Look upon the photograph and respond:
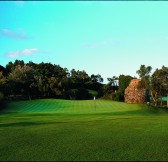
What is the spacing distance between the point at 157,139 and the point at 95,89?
56.7 meters

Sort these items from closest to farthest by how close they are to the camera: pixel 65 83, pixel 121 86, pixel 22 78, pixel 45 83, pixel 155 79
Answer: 1. pixel 155 79
2. pixel 22 78
3. pixel 45 83
4. pixel 65 83
5. pixel 121 86

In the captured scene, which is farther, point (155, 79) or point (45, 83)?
point (45, 83)

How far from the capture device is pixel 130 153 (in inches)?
297

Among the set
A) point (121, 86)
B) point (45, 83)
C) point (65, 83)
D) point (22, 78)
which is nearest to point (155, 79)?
point (121, 86)

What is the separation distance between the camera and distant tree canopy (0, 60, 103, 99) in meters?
50.8

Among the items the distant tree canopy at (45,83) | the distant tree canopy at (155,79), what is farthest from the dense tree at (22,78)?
the distant tree canopy at (155,79)

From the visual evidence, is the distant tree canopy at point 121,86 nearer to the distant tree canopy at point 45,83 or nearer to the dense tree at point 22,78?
the distant tree canopy at point 45,83

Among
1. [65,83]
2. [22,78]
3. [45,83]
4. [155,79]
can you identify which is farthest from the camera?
[65,83]

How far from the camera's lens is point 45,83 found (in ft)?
177

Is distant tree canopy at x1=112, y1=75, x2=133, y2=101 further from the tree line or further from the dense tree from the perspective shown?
the dense tree

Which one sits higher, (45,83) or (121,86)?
(45,83)

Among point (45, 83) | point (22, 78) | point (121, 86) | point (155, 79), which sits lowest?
point (121, 86)

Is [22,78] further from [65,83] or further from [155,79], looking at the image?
[155,79]

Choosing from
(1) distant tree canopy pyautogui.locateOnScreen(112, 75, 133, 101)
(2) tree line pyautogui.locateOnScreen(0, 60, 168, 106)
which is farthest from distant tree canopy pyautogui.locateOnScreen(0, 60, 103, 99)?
(1) distant tree canopy pyautogui.locateOnScreen(112, 75, 133, 101)
